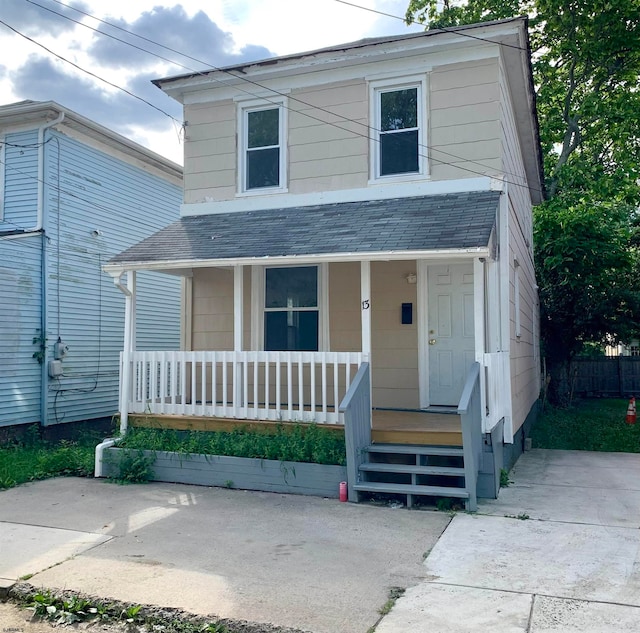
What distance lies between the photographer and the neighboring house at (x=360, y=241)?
290 inches

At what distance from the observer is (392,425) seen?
734 centimetres

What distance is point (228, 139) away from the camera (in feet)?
31.3

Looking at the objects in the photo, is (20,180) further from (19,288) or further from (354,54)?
(354,54)

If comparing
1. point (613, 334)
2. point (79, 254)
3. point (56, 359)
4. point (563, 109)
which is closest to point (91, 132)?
point (79, 254)

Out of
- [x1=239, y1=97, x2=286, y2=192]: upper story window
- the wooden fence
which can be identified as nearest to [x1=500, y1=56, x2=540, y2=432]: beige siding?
[x1=239, y1=97, x2=286, y2=192]: upper story window

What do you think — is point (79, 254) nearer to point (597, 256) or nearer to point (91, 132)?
point (91, 132)

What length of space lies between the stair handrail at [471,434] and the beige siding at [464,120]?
121 inches

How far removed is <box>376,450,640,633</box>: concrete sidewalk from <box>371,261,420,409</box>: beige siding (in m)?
2.02

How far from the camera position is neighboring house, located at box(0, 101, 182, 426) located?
33.9 ft

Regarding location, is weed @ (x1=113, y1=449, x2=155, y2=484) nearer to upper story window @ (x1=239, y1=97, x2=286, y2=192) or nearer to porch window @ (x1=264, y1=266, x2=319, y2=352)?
porch window @ (x1=264, y1=266, x2=319, y2=352)

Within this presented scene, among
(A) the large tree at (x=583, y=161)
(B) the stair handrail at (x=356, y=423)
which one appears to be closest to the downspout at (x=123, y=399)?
(B) the stair handrail at (x=356, y=423)

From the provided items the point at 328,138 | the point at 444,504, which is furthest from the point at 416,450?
the point at 328,138

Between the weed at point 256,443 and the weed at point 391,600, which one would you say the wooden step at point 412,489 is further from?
the weed at point 391,600

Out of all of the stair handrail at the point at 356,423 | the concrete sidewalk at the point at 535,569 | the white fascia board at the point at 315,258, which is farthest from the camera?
the white fascia board at the point at 315,258
